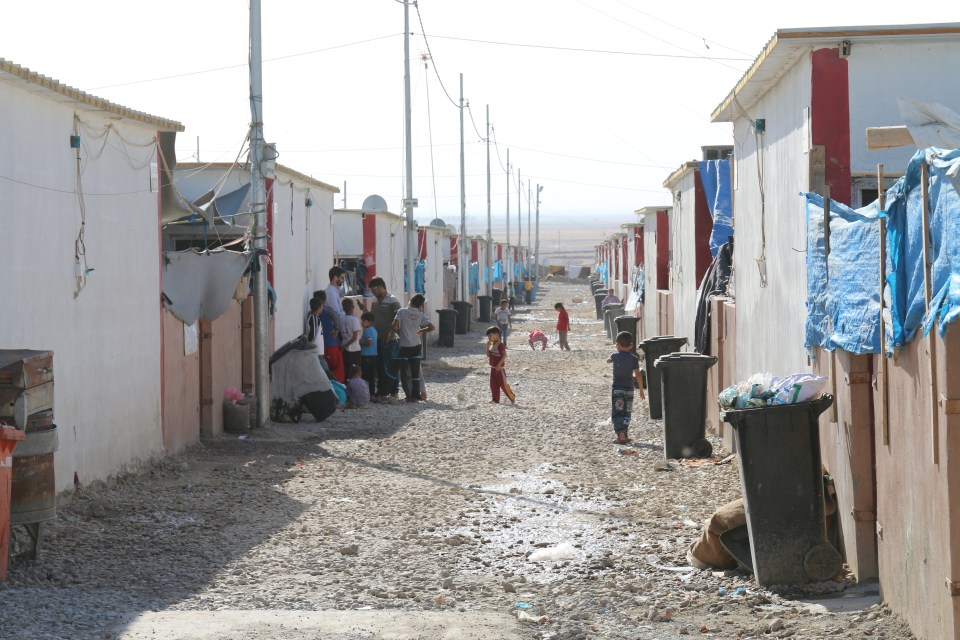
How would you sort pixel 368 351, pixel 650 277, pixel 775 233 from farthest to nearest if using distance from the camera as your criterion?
pixel 650 277
pixel 368 351
pixel 775 233

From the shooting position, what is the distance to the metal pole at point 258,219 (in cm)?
1459

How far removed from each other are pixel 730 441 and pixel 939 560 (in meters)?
7.52

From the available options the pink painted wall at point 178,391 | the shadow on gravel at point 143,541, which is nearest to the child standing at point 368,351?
the pink painted wall at point 178,391

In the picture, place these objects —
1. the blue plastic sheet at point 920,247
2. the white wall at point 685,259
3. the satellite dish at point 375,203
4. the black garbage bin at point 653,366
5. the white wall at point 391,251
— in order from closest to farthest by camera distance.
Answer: the blue plastic sheet at point 920,247
the black garbage bin at point 653,366
the white wall at point 685,259
the white wall at point 391,251
the satellite dish at point 375,203

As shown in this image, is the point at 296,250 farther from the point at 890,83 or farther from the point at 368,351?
the point at 890,83

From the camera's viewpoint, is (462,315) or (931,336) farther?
(462,315)

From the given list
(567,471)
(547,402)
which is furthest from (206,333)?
(547,402)

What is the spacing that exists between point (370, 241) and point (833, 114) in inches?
757

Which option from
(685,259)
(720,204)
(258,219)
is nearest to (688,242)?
(685,259)

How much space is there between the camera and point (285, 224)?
59.4 feet

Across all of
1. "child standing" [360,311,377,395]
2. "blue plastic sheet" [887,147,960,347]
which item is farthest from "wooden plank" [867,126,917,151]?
"child standing" [360,311,377,395]

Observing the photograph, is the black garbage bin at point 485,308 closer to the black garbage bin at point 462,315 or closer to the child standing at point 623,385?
the black garbage bin at point 462,315

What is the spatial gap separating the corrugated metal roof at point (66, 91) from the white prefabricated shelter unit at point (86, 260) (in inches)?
0.6

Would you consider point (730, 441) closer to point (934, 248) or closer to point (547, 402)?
point (547, 402)
